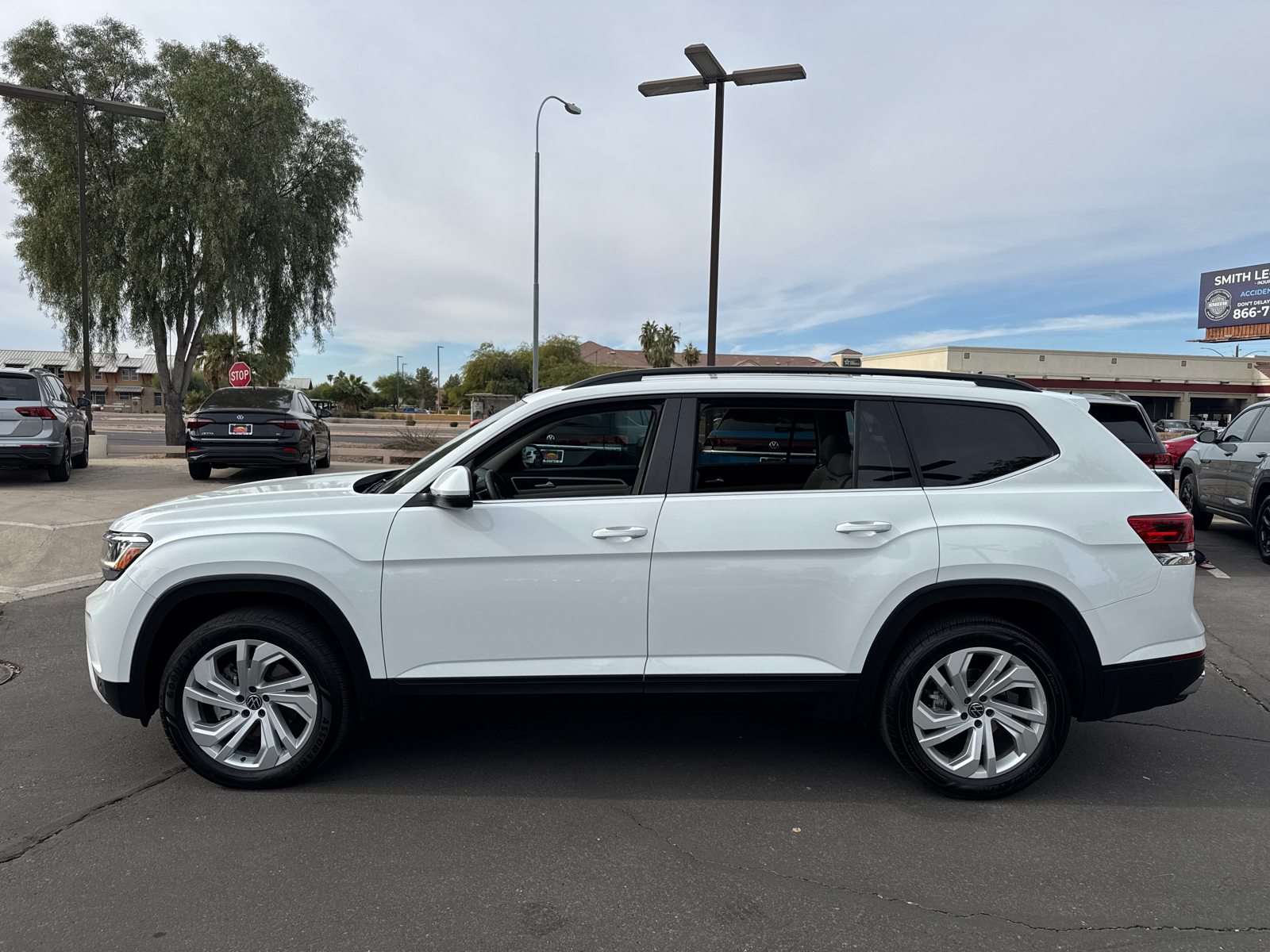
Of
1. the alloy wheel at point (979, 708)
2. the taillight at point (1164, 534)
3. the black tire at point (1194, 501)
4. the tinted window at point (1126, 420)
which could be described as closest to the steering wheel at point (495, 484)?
the alloy wheel at point (979, 708)

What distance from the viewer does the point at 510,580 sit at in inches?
138

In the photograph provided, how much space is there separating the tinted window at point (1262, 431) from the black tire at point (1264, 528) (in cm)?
81

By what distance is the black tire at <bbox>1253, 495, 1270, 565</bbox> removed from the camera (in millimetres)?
9305

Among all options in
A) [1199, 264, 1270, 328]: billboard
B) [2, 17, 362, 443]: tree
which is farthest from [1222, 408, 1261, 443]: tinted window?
[1199, 264, 1270, 328]: billboard

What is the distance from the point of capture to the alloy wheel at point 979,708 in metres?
3.58

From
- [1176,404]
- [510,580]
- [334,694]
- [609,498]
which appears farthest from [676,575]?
[1176,404]

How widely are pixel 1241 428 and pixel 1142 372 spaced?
5530cm

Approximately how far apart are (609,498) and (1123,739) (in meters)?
2.89

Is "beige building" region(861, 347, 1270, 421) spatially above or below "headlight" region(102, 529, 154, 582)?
above

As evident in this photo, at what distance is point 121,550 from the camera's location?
144 inches

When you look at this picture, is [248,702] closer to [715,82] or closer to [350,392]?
[715,82]

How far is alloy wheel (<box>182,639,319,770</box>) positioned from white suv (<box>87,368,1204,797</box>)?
0.01 meters

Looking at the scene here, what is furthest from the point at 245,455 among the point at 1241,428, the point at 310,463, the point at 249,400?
the point at 1241,428

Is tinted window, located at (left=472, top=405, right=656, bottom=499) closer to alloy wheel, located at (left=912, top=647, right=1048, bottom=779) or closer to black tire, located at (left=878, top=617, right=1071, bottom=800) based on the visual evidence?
black tire, located at (left=878, top=617, right=1071, bottom=800)
